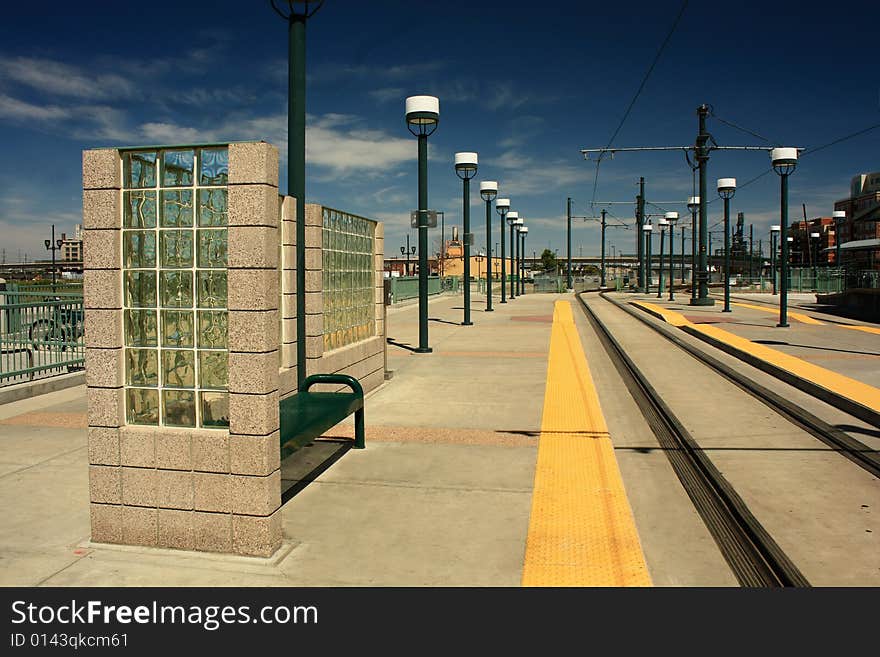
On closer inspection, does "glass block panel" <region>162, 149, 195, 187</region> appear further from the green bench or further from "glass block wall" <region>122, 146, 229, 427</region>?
the green bench

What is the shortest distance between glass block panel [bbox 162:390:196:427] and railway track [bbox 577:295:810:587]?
3833 millimetres

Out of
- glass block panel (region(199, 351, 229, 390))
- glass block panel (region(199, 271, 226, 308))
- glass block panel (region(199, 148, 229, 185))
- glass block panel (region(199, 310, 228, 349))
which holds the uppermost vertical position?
glass block panel (region(199, 148, 229, 185))

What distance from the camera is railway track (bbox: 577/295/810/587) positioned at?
463 centimetres

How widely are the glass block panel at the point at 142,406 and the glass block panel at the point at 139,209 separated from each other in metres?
1.19

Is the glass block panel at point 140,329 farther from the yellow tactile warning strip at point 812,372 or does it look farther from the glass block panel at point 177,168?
the yellow tactile warning strip at point 812,372

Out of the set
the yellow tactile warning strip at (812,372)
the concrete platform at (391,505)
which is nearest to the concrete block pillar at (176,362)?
the concrete platform at (391,505)

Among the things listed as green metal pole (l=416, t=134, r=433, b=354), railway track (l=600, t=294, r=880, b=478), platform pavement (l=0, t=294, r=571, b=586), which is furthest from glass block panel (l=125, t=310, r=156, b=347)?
green metal pole (l=416, t=134, r=433, b=354)

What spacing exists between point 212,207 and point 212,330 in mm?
864

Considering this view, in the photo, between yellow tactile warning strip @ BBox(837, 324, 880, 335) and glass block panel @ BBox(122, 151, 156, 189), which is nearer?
glass block panel @ BBox(122, 151, 156, 189)

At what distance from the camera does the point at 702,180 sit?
32.2 meters

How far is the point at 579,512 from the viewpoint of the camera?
5.74 m
